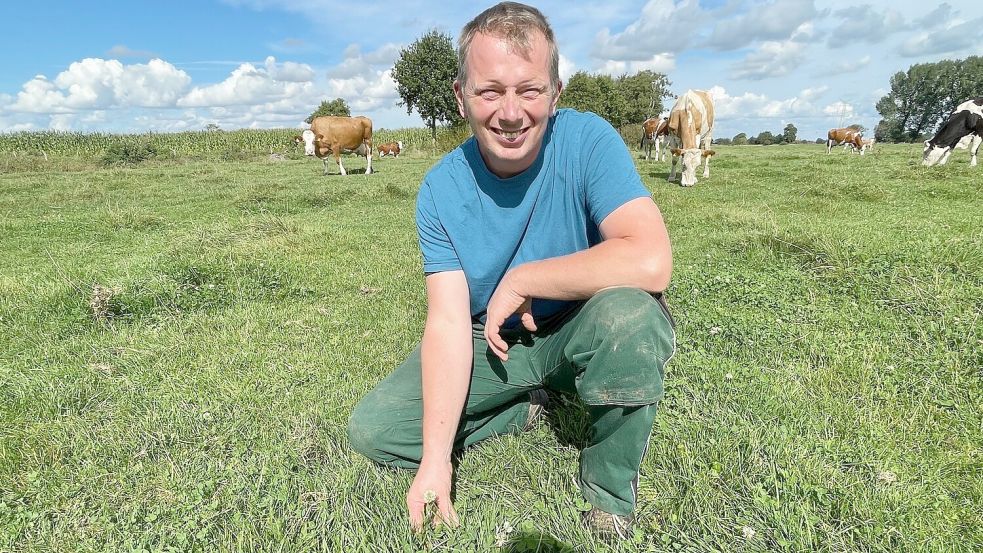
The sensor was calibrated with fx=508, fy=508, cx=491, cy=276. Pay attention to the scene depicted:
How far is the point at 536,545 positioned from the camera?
5.97 ft

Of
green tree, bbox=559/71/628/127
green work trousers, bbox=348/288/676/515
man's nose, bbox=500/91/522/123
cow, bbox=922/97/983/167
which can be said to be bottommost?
green work trousers, bbox=348/288/676/515

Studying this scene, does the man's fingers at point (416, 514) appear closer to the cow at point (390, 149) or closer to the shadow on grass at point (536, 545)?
the shadow on grass at point (536, 545)

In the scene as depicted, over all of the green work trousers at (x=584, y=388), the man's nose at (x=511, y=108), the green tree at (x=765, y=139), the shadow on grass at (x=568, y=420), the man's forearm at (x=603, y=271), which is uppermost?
the green tree at (x=765, y=139)

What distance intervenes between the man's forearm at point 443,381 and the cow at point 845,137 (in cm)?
3706

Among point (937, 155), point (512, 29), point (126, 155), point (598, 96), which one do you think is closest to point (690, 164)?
point (937, 155)

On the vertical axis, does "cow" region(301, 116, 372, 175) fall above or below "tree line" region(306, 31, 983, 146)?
below

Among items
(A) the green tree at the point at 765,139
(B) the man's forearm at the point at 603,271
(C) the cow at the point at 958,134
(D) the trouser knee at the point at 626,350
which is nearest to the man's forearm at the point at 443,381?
(B) the man's forearm at the point at 603,271

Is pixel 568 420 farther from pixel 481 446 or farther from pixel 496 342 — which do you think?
pixel 496 342

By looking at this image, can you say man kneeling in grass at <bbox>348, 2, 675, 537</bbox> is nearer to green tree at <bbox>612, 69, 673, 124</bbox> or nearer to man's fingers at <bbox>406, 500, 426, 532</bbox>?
man's fingers at <bbox>406, 500, 426, 532</bbox>

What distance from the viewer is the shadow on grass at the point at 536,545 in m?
1.81

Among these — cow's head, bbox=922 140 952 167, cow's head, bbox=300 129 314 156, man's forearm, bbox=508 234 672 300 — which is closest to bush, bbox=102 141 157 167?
cow's head, bbox=300 129 314 156

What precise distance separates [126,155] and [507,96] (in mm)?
30209

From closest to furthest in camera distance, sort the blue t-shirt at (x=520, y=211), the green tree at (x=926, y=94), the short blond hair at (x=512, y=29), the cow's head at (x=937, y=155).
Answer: the short blond hair at (x=512, y=29), the blue t-shirt at (x=520, y=211), the cow's head at (x=937, y=155), the green tree at (x=926, y=94)

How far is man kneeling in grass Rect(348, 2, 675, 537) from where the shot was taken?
179 centimetres
